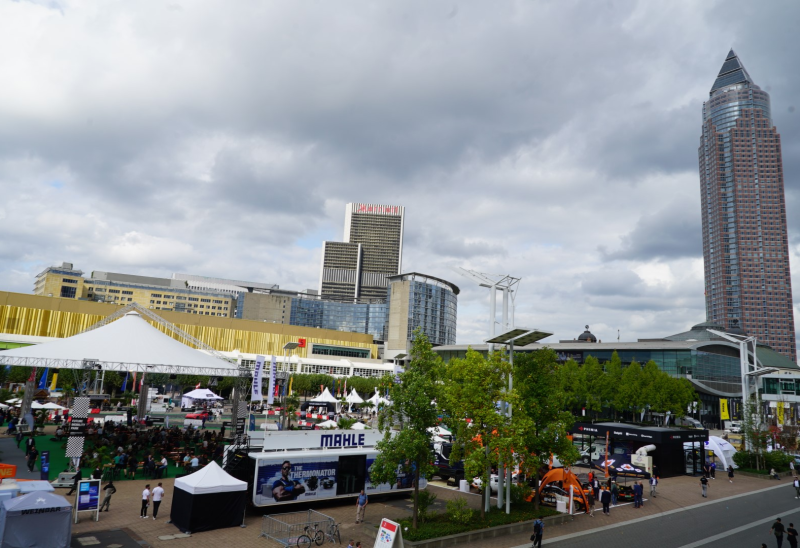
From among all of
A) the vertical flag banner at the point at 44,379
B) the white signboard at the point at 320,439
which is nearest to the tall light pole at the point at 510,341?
the white signboard at the point at 320,439

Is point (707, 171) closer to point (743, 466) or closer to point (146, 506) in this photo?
point (743, 466)

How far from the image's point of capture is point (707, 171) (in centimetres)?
19888

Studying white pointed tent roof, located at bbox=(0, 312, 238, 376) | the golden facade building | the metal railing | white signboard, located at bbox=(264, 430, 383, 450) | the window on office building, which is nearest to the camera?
the metal railing

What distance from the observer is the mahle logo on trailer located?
22.4 m

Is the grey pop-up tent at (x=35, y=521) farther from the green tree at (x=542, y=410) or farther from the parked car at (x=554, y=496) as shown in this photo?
the parked car at (x=554, y=496)

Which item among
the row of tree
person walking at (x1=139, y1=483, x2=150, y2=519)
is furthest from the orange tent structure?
person walking at (x1=139, y1=483, x2=150, y2=519)

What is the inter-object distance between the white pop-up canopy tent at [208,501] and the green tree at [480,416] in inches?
318

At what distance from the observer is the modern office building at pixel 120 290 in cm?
16875

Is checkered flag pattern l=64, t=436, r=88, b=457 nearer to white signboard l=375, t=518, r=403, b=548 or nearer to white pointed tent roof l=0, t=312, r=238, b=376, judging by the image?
white pointed tent roof l=0, t=312, r=238, b=376

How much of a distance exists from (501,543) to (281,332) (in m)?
95.9

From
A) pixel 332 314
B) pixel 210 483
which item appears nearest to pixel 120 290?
pixel 332 314

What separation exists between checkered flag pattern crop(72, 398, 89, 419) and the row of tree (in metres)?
13.9

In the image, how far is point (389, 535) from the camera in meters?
15.0

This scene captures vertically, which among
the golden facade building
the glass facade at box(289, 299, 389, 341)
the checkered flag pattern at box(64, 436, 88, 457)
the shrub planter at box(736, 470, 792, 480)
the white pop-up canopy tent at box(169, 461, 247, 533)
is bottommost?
the shrub planter at box(736, 470, 792, 480)
